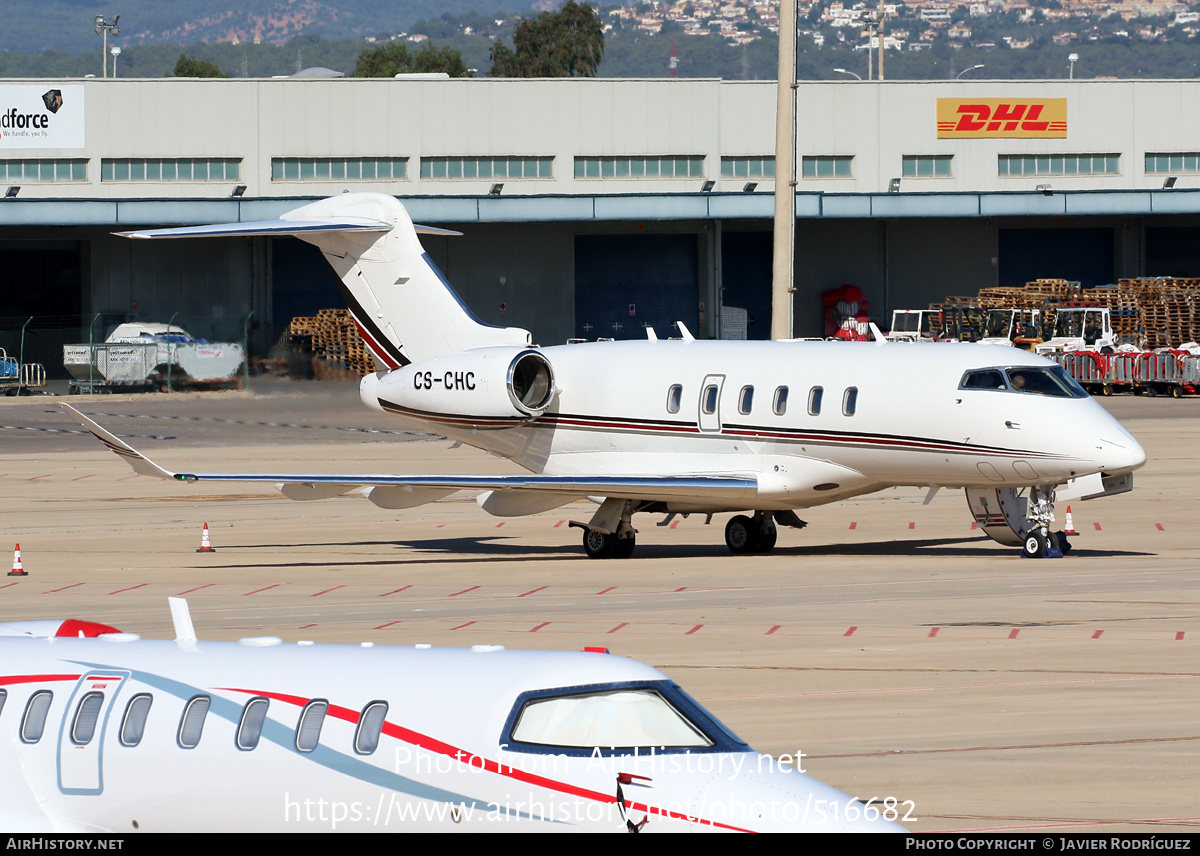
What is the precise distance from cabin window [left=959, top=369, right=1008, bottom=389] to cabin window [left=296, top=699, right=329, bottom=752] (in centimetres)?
1585

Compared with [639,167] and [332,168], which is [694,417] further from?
[639,167]

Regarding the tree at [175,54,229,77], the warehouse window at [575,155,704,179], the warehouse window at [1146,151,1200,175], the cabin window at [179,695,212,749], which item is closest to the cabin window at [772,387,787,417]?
the cabin window at [179,695,212,749]

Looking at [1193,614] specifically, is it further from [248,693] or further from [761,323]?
[761,323]

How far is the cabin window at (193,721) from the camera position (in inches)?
337

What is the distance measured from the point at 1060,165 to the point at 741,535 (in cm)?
5000

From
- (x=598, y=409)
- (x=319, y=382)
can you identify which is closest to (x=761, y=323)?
(x=319, y=382)

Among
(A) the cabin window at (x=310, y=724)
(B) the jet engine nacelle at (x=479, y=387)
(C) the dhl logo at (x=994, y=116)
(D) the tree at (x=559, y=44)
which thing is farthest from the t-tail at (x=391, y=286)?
(D) the tree at (x=559, y=44)

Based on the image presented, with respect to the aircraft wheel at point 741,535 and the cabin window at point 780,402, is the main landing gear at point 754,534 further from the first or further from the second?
the cabin window at point 780,402

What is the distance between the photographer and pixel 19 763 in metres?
8.86

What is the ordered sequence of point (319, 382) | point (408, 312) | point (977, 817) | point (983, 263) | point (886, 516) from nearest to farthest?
point (977, 817), point (408, 312), point (886, 516), point (319, 382), point (983, 263)

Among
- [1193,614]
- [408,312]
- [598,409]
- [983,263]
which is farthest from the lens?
[983,263]

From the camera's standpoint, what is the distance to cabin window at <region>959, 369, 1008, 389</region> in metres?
22.6

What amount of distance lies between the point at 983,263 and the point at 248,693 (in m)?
67.9

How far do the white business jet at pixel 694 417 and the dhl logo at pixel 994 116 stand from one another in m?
46.0
